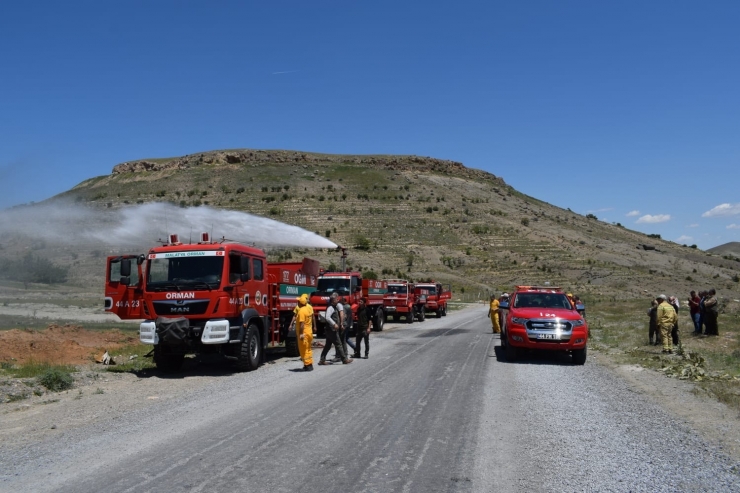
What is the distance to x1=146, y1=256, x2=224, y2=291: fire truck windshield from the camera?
1418 cm

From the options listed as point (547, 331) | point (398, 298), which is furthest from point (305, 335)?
point (398, 298)

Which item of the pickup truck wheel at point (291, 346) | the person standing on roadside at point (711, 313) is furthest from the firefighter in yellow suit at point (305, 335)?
the person standing on roadside at point (711, 313)

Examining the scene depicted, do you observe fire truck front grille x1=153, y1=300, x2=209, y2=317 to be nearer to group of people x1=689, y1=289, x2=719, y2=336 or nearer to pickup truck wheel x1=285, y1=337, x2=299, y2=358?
pickup truck wheel x1=285, y1=337, x2=299, y2=358

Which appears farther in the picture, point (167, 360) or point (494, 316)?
point (494, 316)

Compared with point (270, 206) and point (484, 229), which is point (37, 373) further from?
point (484, 229)

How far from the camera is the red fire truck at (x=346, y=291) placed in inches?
937

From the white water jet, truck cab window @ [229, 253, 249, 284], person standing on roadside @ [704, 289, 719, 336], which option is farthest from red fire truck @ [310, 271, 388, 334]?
person standing on roadside @ [704, 289, 719, 336]

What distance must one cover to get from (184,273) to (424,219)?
71.7m

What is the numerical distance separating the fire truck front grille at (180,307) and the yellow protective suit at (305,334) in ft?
7.43

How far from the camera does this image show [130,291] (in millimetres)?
14875

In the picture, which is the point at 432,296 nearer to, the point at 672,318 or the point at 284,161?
the point at 672,318

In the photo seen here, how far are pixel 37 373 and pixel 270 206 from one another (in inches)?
2675

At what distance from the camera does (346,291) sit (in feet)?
82.3

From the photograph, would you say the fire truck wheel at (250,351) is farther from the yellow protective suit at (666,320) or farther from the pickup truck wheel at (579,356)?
the yellow protective suit at (666,320)
